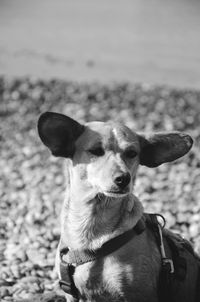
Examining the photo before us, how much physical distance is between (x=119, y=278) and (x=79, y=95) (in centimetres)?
762

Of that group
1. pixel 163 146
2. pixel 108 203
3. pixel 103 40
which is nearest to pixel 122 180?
pixel 108 203

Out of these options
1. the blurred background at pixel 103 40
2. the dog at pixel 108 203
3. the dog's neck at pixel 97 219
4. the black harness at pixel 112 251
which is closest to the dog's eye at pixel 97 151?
the dog at pixel 108 203

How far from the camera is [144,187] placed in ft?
27.7

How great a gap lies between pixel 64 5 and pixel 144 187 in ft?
47.5

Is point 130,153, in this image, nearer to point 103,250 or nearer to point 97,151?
point 97,151

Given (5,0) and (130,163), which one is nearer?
(130,163)

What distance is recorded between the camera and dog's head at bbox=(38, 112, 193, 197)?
500cm

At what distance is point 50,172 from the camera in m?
9.23

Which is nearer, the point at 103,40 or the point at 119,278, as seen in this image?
the point at 119,278

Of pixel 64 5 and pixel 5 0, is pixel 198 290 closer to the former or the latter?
pixel 64 5

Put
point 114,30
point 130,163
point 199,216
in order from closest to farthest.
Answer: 1. point 130,163
2. point 199,216
3. point 114,30

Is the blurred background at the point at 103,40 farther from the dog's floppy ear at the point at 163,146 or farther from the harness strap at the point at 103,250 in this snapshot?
the harness strap at the point at 103,250

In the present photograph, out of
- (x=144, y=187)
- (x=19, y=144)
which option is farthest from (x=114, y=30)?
(x=144, y=187)

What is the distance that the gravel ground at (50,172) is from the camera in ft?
21.9
